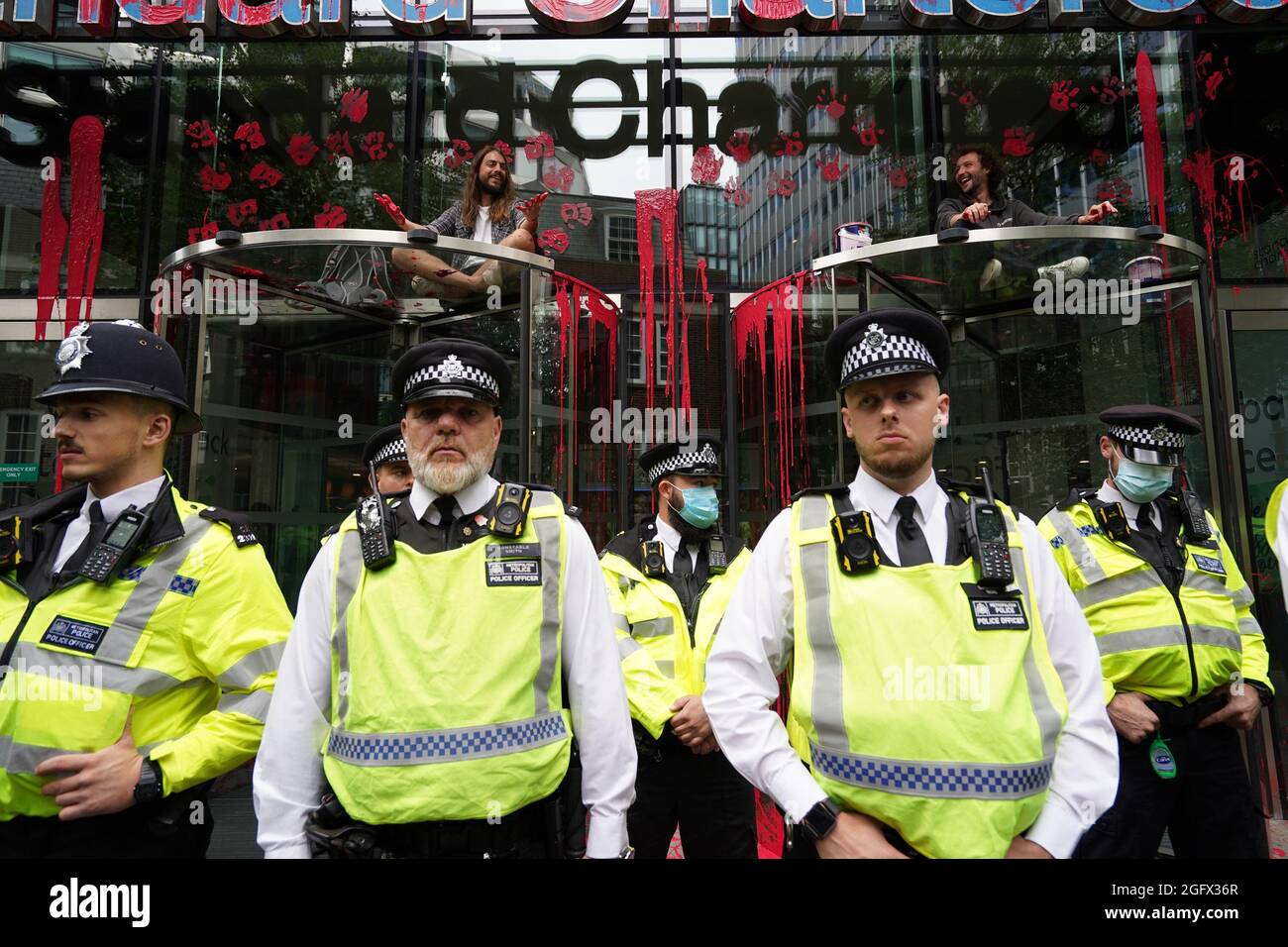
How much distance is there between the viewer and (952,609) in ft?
6.21

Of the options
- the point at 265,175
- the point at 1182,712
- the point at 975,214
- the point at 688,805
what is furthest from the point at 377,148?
the point at 1182,712

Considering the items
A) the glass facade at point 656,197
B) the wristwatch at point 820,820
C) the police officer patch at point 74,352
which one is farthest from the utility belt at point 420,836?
the glass facade at point 656,197

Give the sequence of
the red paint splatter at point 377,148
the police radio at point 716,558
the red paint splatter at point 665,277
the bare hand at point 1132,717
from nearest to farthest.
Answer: the bare hand at point 1132,717
the police radio at point 716,558
the red paint splatter at point 665,277
the red paint splatter at point 377,148

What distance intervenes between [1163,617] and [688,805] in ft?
7.15

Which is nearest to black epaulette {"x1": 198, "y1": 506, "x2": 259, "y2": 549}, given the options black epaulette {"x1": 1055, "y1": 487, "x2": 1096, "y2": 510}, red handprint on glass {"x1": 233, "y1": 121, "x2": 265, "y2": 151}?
black epaulette {"x1": 1055, "y1": 487, "x2": 1096, "y2": 510}

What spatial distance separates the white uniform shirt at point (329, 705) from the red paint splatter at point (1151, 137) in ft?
22.4

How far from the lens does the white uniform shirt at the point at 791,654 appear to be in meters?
1.83

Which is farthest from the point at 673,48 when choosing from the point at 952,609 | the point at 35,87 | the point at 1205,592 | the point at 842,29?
the point at 952,609

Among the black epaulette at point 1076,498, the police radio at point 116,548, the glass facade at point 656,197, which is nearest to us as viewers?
the police radio at point 116,548

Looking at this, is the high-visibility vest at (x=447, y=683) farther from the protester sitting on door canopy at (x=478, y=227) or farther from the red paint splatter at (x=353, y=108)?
the red paint splatter at (x=353, y=108)

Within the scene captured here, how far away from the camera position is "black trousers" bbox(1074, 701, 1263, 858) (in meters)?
3.12

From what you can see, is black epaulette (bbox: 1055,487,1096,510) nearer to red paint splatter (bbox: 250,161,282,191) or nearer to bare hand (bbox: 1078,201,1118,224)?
bare hand (bbox: 1078,201,1118,224)
